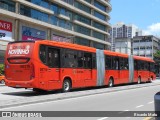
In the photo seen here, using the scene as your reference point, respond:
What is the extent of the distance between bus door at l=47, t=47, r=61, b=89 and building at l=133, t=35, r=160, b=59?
382ft

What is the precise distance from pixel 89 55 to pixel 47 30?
39464mm

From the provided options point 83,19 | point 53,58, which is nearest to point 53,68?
point 53,58

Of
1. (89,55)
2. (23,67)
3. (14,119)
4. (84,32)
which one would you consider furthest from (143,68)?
(84,32)

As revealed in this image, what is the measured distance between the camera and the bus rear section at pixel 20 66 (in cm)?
1778

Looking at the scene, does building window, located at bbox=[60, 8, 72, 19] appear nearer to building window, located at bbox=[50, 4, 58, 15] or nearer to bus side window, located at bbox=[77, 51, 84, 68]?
building window, located at bbox=[50, 4, 58, 15]

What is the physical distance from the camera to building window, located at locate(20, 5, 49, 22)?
55.0m

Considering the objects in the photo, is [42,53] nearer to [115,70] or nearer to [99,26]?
[115,70]

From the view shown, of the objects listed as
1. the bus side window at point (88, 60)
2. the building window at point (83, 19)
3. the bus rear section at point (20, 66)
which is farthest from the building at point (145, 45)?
the bus rear section at point (20, 66)

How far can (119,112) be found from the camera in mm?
11906

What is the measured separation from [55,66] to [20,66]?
92.5 inches

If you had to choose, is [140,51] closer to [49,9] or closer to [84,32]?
[84,32]

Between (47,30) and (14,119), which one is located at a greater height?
(47,30)

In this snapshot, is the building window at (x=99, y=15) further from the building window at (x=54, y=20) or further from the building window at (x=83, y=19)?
the building window at (x=54, y=20)

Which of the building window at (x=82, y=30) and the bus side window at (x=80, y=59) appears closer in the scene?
the bus side window at (x=80, y=59)
